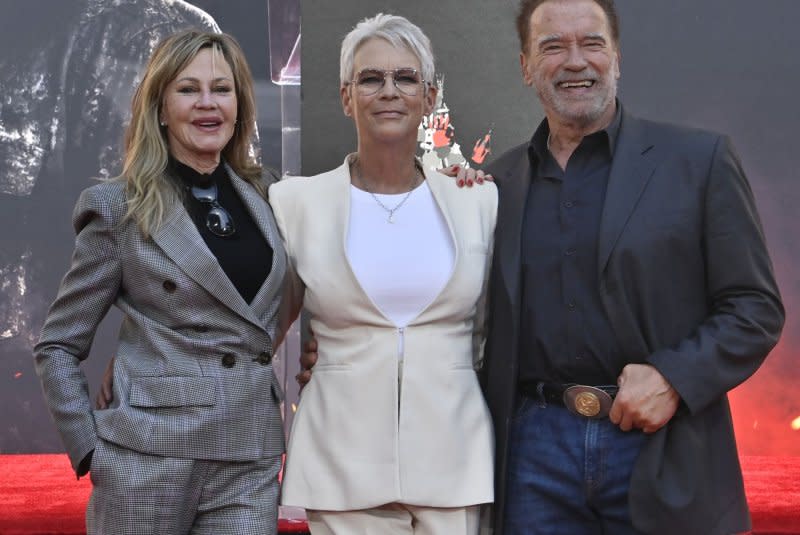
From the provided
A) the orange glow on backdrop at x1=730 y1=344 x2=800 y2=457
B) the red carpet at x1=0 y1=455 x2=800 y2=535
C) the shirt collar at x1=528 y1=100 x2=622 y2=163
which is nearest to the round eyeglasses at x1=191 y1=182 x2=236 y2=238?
the shirt collar at x1=528 y1=100 x2=622 y2=163

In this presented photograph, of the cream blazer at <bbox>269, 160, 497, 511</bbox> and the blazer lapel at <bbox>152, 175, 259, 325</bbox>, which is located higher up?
the blazer lapel at <bbox>152, 175, 259, 325</bbox>

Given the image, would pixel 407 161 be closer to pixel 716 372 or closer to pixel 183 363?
pixel 183 363

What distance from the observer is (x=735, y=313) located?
2127 mm

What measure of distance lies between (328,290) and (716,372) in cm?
85

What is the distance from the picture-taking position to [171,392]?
7.30ft

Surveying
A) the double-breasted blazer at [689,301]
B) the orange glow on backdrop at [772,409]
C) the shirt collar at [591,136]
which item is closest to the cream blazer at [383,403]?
the shirt collar at [591,136]

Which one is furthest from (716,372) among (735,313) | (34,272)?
(34,272)

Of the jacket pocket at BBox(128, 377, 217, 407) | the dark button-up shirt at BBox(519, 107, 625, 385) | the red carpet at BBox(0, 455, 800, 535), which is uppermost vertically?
the dark button-up shirt at BBox(519, 107, 625, 385)

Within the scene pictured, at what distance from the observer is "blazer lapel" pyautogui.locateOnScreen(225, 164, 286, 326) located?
7.61 ft

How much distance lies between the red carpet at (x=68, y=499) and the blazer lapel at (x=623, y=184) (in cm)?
185

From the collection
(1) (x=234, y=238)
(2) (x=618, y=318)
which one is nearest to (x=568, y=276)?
(2) (x=618, y=318)

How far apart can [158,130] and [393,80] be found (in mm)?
542

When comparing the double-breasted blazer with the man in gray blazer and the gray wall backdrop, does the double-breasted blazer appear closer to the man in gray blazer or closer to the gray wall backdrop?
the man in gray blazer

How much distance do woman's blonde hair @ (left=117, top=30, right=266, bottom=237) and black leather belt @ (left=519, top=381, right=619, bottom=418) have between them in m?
0.84
